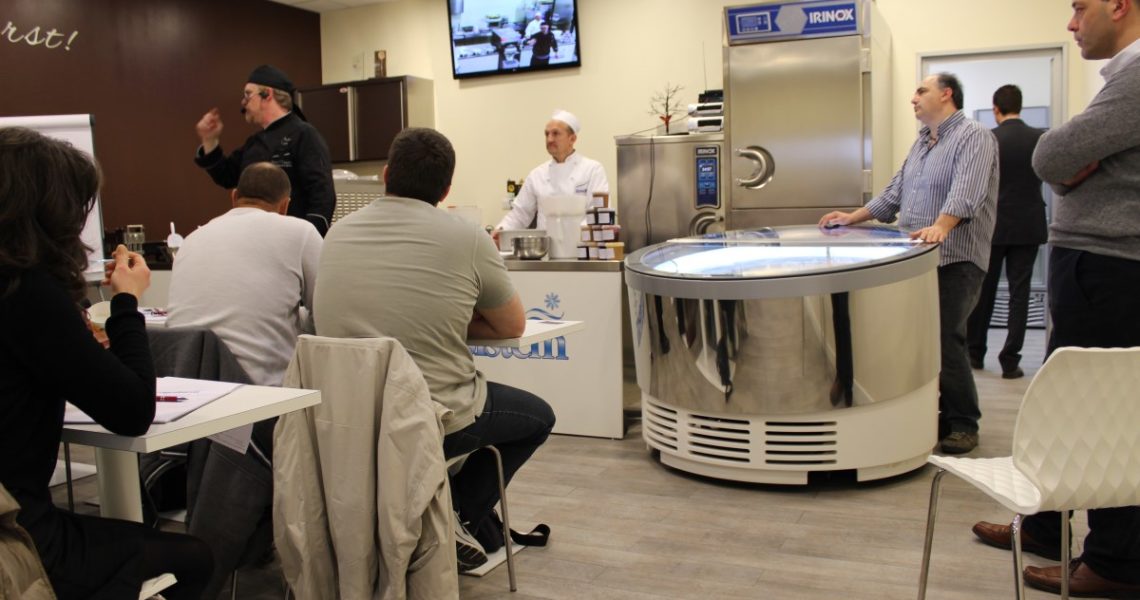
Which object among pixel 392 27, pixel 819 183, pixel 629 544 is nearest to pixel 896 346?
pixel 629 544

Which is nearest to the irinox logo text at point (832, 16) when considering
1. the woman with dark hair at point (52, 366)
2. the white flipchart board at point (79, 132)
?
the white flipchart board at point (79, 132)

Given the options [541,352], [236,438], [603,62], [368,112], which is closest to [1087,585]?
[236,438]

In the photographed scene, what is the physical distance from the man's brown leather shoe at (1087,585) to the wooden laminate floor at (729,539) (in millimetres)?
44

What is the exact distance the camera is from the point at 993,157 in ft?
12.3

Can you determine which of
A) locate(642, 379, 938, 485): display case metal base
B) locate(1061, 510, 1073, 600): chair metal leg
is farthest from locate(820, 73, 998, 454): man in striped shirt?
locate(1061, 510, 1073, 600): chair metal leg

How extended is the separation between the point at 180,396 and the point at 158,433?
0.28 metres

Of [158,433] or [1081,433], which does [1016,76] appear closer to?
[1081,433]

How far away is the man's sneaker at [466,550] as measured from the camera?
2.81 metres

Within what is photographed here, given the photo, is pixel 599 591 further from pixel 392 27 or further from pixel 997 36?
pixel 392 27

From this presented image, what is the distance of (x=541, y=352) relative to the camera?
457 centimetres

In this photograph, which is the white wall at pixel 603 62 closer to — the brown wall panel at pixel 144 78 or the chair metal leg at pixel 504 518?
the brown wall panel at pixel 144 78

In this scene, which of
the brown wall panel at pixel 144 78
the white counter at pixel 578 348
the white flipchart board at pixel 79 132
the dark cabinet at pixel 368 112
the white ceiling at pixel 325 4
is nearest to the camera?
the white flipchart board at pixel 79 132

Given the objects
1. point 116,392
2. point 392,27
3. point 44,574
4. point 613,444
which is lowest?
point 613,444

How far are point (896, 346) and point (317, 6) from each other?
6360mm
